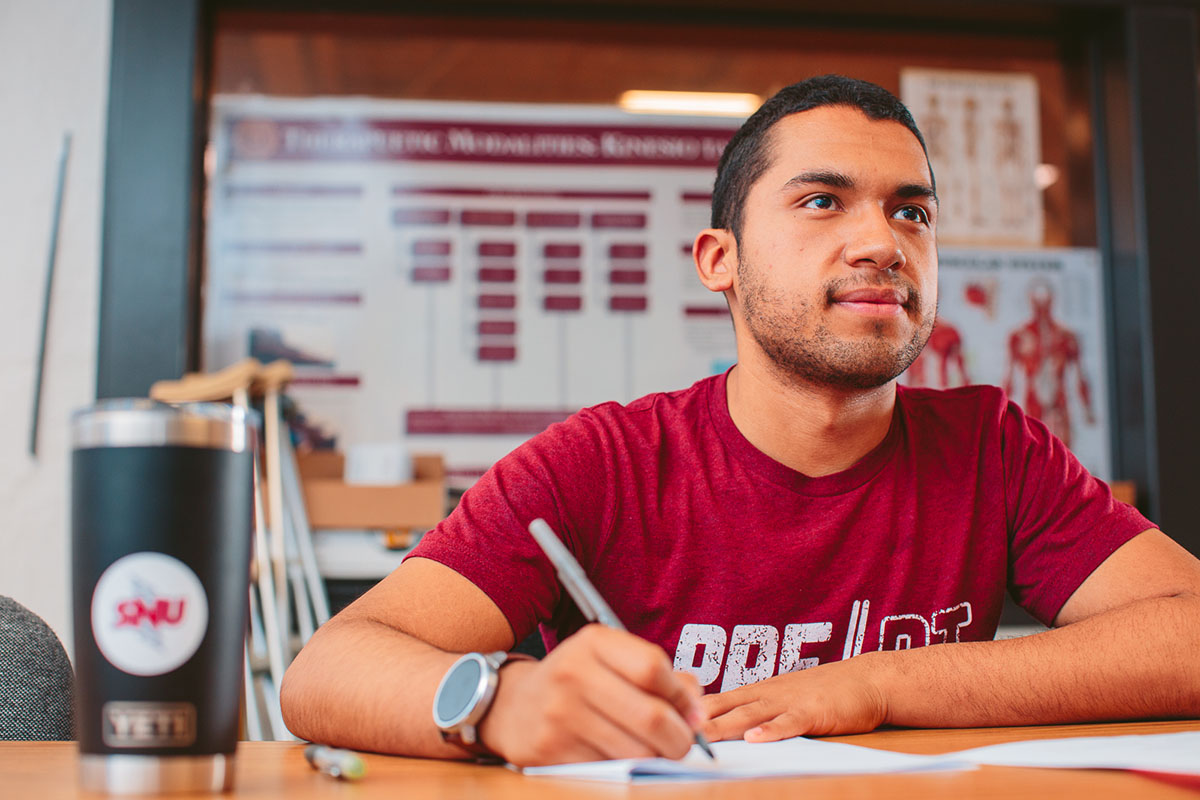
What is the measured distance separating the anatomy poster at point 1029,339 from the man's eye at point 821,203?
54.0 inches

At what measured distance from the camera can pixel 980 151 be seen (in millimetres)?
2678

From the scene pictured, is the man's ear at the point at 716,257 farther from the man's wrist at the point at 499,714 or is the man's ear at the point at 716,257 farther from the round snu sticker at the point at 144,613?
the round snu sticker at the point at 144,613

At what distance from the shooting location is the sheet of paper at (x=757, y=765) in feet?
1.97

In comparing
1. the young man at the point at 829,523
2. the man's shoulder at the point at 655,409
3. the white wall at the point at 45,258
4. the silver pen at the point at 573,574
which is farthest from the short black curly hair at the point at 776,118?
the white wall at the point at 45,258

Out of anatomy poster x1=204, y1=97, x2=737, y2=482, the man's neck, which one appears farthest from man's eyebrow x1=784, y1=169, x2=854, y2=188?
anatomy poster x1=204, y1=97, x2=737, y2=482

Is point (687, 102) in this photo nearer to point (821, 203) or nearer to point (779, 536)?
point (821, 203)

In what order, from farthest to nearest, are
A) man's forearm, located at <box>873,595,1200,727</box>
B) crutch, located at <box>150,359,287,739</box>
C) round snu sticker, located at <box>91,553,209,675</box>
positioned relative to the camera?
1. crutch, located at <box>150,359,287,739</box>
2. man's forearm, located at <box>873,595,1200,727</box>
3. round snu sticker, located at <box>91,553,209,675</box>

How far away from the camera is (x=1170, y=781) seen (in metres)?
0.57

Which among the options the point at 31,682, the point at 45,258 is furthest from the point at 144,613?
the point at 45,258

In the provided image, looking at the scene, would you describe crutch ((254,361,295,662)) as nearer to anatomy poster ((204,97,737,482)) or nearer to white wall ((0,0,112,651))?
anatomy poster ((204,97,737,482))

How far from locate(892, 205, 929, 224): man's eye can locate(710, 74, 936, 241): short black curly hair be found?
8 cm

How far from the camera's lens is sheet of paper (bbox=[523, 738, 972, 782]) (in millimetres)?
602

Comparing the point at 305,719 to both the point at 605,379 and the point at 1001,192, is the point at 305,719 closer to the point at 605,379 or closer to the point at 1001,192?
the point at 605,379

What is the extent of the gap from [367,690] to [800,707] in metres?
0.36
